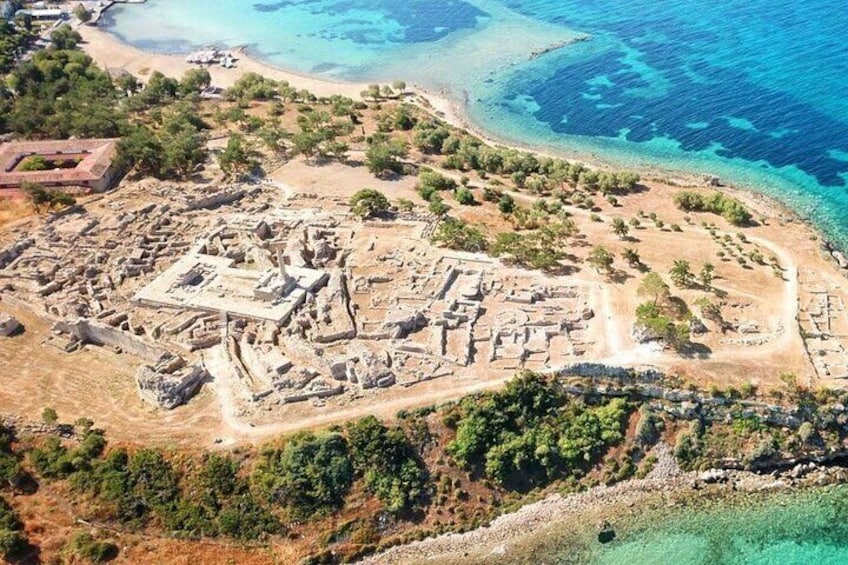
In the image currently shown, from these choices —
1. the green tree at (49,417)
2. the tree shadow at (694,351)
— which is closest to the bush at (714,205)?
the tree shadow at (694,351)

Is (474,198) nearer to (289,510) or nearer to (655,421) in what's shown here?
(655,421)

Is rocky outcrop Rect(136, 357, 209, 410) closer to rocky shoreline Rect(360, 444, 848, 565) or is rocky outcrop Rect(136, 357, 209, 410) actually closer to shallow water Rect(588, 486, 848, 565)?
rocky shoreline Rect(360, 444, 848, 565)

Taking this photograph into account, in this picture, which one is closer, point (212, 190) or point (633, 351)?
point (633, 351)

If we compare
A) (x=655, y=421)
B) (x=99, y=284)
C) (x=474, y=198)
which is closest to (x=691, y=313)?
(x=655, y=421)

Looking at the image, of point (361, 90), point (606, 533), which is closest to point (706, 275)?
point (606, 533)

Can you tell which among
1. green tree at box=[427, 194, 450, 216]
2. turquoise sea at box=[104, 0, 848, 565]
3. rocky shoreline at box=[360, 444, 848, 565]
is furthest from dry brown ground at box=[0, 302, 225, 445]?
green tree at box=[427, 194, 450, 216]

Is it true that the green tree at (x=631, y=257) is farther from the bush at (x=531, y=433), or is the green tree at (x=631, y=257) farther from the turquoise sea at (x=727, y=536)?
the turquoise sea at (x=727, y=536)
